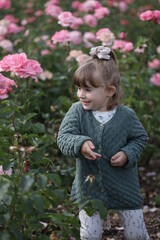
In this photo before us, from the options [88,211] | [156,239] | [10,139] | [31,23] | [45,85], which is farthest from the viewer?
[31,23]

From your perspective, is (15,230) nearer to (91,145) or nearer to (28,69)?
(91,145)

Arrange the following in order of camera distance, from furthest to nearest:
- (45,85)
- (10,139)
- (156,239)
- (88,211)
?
1. (45,85)
2. (156,239)
3. (10,139)
4. (88,211)

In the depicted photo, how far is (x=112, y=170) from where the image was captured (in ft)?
9.48

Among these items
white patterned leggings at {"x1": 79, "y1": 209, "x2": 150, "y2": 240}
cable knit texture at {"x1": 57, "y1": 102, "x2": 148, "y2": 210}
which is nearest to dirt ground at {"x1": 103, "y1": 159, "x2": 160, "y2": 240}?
white patterned leggings at {"x1": 79, "y1": 209, "x2": 150, "y2": 240}

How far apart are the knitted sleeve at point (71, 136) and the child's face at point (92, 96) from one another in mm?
74

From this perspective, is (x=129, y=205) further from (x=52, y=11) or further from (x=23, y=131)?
(x=52, y=11)

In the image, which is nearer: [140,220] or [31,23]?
[140,220]

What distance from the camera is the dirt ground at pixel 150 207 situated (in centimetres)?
382

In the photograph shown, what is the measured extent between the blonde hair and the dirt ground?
1205 mm

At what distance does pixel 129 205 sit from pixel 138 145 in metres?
0.33

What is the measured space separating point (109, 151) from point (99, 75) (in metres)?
0.41

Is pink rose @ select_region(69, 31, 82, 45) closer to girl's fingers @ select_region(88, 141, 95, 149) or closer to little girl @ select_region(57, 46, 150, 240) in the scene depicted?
little girl @ select_region(57, 46, 150, 240)

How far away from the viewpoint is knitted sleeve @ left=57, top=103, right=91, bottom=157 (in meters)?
2.75

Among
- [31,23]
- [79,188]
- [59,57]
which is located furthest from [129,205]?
[31,23]
